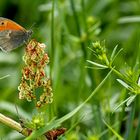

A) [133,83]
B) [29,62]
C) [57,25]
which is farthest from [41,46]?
[57,25]

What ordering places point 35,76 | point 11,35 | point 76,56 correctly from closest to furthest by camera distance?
point 35,76 < point 11,35 < point 76,56

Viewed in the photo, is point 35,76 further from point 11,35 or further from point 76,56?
point 76,56

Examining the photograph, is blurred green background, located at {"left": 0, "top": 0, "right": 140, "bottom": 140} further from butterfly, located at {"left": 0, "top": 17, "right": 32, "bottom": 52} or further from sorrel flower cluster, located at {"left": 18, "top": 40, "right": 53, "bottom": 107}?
sorrel flower cluster, located at {"left": 18, "top": 40, "right": 53, "bottom": 107}

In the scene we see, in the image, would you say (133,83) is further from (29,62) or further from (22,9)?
(22,9)

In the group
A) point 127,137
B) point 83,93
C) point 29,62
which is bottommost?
point 83,93

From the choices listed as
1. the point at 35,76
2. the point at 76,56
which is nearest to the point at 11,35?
the point at 35,76

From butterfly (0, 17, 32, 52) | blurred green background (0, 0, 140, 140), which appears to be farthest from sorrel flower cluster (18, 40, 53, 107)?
blurred green background (0, 0, 140, 140)
